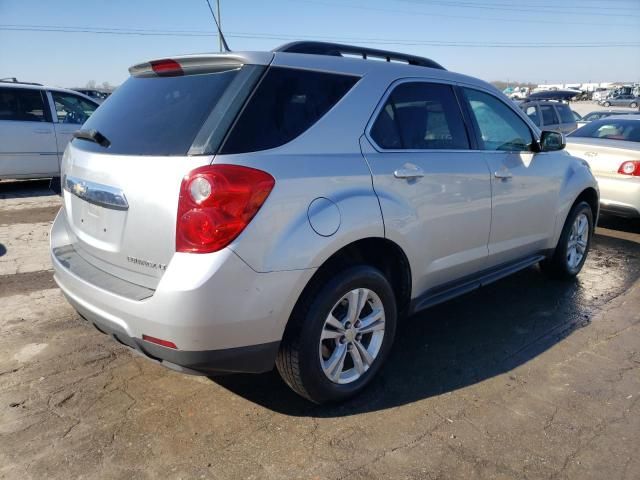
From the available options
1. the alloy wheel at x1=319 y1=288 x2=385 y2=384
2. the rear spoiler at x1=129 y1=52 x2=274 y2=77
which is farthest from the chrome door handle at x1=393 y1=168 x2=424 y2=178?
the rear spoiler at x1=129 y1=52 x2=274 y2=77

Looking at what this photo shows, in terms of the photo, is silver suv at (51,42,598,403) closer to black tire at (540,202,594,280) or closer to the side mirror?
the side mirror

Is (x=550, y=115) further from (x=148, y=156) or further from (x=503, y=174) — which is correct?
(x=148, y=156)

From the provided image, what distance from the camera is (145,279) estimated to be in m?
2.44

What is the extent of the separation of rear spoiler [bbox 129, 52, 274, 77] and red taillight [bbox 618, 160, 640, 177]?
5.70m

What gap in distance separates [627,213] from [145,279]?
6.34 metres

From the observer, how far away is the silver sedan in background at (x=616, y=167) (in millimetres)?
6613

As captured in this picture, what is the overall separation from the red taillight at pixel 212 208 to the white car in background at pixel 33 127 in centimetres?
781

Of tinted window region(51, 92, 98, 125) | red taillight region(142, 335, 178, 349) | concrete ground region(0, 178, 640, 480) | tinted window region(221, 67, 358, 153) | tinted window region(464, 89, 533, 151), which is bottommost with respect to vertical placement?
concrete ground region(0, 178, 640, 480)

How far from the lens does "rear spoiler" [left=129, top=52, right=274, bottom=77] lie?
2.60 meters

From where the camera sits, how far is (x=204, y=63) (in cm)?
268

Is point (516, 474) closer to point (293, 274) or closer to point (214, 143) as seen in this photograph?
point (293, 274)

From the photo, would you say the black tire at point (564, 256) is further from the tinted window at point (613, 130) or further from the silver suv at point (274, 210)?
the tinted window at point (613, 130)

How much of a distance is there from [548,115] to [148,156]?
44.2 feet

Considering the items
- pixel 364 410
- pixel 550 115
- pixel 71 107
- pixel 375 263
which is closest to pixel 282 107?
pixel 375 263
